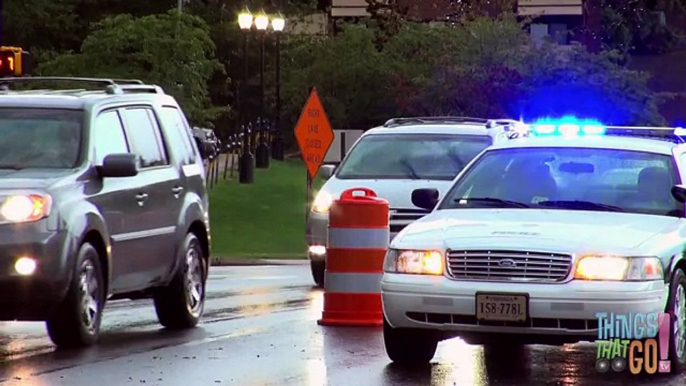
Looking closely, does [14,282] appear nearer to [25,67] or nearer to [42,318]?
[42,318]

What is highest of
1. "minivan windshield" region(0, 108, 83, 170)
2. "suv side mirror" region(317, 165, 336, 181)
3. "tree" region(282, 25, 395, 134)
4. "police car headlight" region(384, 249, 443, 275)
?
"minivan windshield" region(0, 108, 83, 170)

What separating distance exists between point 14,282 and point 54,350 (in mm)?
799

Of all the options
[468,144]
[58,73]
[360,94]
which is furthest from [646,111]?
[468,144]

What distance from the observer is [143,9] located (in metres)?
72.7

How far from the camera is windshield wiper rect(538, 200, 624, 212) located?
11.5 m

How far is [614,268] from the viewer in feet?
34.0

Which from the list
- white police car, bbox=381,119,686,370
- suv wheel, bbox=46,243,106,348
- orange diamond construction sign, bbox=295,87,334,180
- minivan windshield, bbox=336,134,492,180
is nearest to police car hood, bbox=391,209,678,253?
white police car, bbox=381,119,686,370

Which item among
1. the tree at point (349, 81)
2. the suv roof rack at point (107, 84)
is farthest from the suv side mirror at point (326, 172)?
the tree at point (349, 81)

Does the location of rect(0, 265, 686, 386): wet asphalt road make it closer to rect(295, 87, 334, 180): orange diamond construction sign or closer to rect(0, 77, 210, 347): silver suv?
rect(0, 77, 210, 347): silver suv

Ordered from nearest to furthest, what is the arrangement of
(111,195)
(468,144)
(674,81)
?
(111,195)
(468,144)
(674,81)

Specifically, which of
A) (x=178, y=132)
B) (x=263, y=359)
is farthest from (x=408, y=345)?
(x=178, y=132)

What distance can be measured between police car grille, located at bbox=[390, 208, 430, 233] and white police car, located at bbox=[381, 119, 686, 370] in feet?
19.3

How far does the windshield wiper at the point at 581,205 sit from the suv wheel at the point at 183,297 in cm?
359

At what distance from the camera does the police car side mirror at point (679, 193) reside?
1148 centimetres
